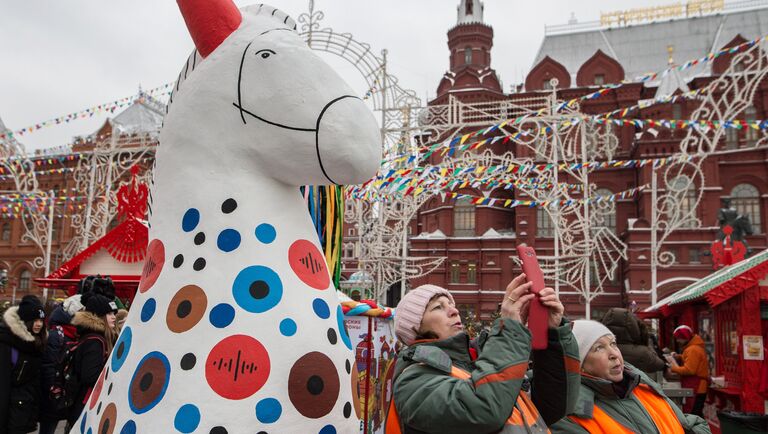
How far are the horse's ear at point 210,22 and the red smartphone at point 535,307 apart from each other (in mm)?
1131

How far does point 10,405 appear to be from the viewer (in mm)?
3939

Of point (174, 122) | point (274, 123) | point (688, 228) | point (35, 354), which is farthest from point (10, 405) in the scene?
point (688, 228)

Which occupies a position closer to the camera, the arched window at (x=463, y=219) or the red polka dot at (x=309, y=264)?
the red polka dot at (x=309, y=264)

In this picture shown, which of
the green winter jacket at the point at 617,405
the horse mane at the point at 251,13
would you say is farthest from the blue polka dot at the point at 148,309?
the green winter jacket at the point at 617,405

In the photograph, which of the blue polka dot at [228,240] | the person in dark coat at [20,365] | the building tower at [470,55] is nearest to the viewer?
the blue polka dot at [228,240]

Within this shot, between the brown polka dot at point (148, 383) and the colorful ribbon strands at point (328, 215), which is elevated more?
the colorful ribbon strands at point (328, 215)

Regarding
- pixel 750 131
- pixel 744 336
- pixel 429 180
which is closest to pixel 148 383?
pixel 744 336

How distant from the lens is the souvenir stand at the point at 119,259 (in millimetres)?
8284

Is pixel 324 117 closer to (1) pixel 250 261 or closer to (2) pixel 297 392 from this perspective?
(1) pixel 250 261

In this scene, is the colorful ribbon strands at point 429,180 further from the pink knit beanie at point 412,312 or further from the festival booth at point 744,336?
the pink knit beanie at point 412,312

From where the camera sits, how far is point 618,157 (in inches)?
1117

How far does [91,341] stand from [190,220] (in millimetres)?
2886

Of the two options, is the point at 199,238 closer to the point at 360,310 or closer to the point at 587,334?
the point at 587,334

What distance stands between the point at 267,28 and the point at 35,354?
344cm
